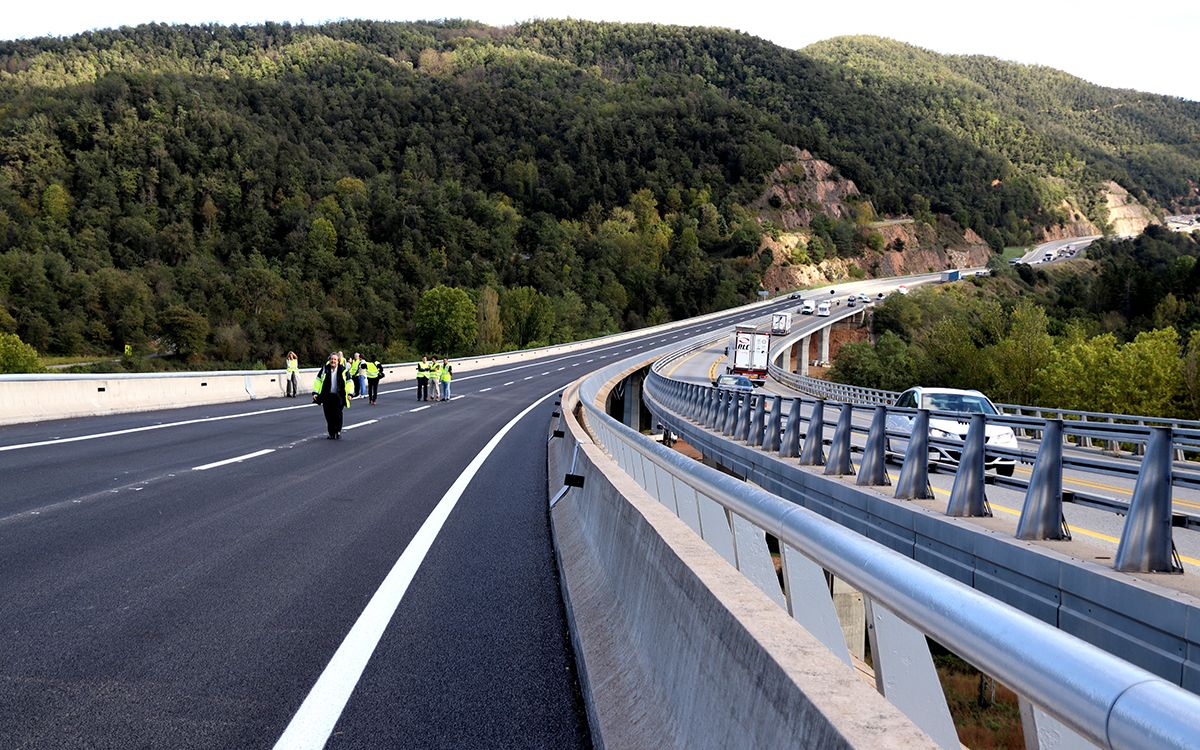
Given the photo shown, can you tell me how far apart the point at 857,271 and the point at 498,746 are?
19906 cm

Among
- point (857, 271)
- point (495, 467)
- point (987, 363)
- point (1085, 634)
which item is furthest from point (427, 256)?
point (1085, 634)

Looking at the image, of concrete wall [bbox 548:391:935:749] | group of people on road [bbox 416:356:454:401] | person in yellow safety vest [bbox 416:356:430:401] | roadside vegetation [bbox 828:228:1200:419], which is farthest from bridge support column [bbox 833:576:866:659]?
roadside vegetation [bbox 828:228:1200:419]

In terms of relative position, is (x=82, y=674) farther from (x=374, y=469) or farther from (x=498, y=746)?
(x=374, y=469)

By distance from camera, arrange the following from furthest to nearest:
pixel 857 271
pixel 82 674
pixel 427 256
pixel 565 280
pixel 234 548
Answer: pixel 857 271
pixel 565 280
pixel 427 256
pixel 234 548
pixel 82 674

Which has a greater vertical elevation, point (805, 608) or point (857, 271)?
point (857, 271)

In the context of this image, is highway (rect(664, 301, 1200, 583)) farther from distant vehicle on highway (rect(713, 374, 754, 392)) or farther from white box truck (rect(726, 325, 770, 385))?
white box truck (rect(726, 325, 770, 385))

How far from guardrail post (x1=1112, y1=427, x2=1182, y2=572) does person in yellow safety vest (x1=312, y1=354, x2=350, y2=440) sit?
15.3 meters

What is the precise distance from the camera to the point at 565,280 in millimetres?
179875

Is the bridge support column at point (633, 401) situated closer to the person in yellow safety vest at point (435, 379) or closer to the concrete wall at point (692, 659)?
the person in yellow safety vest at point (435, 379)

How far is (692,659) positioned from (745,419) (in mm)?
23595

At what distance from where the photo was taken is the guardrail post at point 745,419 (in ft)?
87.6

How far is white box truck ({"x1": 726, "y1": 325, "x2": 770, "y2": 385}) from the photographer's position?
2479 inches

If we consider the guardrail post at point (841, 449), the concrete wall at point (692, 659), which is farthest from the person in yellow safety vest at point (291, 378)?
the concrete wall at point (692, 659)

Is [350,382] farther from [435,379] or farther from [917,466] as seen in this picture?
[917,466]
